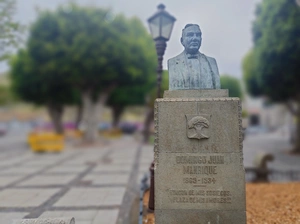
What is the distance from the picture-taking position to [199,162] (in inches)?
171

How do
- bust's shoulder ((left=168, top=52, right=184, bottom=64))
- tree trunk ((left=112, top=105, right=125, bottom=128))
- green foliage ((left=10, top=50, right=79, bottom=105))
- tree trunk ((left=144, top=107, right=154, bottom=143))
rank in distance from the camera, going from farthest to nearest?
1. tree trunk ((left=112, top=105, right=125, bottom=128))
2. tree trunk ((left=144, top=107, right=154, bottom=143))
3. green foliage ((left=10, top=50, right=79, bottom=105))
4. bust's shoulder ((left=168, top=52, right=184, bottom=64))

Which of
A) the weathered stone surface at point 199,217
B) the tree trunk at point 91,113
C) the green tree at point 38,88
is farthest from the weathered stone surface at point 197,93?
the tree trunk at point 91,113

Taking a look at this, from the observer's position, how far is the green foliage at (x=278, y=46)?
14.0 m

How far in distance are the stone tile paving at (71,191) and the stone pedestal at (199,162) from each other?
6.25 feet

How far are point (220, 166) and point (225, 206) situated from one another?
2.14ft

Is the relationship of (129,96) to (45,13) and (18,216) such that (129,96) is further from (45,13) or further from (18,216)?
(18,216)

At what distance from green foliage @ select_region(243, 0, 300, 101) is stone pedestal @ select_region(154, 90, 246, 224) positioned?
39.3 ft

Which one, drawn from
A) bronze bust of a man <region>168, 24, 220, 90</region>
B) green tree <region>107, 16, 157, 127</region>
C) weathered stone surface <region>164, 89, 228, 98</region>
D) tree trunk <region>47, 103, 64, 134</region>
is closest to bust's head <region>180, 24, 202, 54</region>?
bronze bust of a man <region>168, 24, 220, 90</region>

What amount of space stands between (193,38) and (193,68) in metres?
0.51

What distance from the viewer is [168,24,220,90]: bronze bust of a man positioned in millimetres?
4617

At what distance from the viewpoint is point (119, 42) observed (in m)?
20.5

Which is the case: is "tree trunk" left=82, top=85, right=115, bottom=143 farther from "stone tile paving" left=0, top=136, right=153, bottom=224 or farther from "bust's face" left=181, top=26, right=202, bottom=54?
"bust's face" left=181, top=26, right=202, bottom=54

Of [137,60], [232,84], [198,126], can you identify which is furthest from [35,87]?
[232,84]

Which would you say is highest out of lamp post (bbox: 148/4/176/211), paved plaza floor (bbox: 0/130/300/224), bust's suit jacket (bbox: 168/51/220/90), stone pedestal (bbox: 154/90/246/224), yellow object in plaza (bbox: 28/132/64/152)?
lamp post (bbox: 148/4/176/211)
